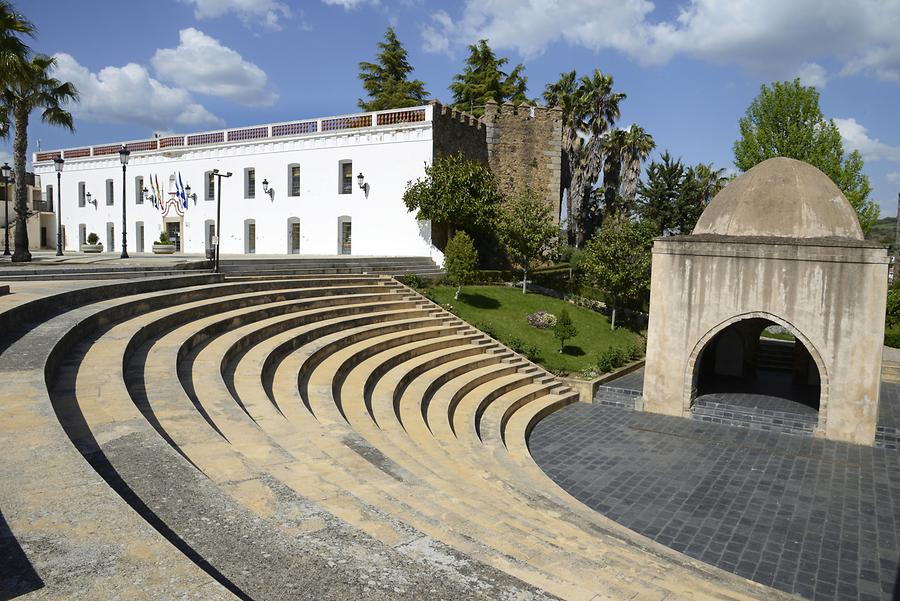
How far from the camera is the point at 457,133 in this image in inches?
1163

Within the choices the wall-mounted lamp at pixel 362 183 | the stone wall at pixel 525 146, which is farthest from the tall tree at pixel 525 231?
the wall-mounted lamp at pixel 362 183

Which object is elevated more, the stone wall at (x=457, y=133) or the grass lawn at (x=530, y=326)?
the stone wall at (x=457, y=133)

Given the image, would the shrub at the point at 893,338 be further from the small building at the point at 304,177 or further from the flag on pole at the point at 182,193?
the flag on pole at the point at 182,193

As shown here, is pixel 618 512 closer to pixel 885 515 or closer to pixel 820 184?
pixel 885 515

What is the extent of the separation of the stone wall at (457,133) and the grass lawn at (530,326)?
7085 millimetres

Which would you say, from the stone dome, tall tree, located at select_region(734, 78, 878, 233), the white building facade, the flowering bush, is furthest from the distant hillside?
the white building facade

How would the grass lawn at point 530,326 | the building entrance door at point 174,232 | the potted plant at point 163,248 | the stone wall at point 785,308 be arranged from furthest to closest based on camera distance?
the building entrance door at point 174,232 → the potted plant at point 163,248 → the grass lawn at point 530,326 → the stone wall at point 785,308

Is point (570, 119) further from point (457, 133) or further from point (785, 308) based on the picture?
point (785, 308)

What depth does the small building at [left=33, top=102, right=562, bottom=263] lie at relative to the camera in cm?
2831

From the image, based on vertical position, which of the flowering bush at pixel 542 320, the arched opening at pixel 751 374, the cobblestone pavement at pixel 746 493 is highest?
the flowering bush at pixel 542 320

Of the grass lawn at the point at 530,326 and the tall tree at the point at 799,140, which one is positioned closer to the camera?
the grass lawn at the point at 530,326

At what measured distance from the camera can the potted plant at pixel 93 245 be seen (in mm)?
33544

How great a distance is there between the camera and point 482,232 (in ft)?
95.9

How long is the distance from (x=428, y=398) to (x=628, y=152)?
33561 millimetres
